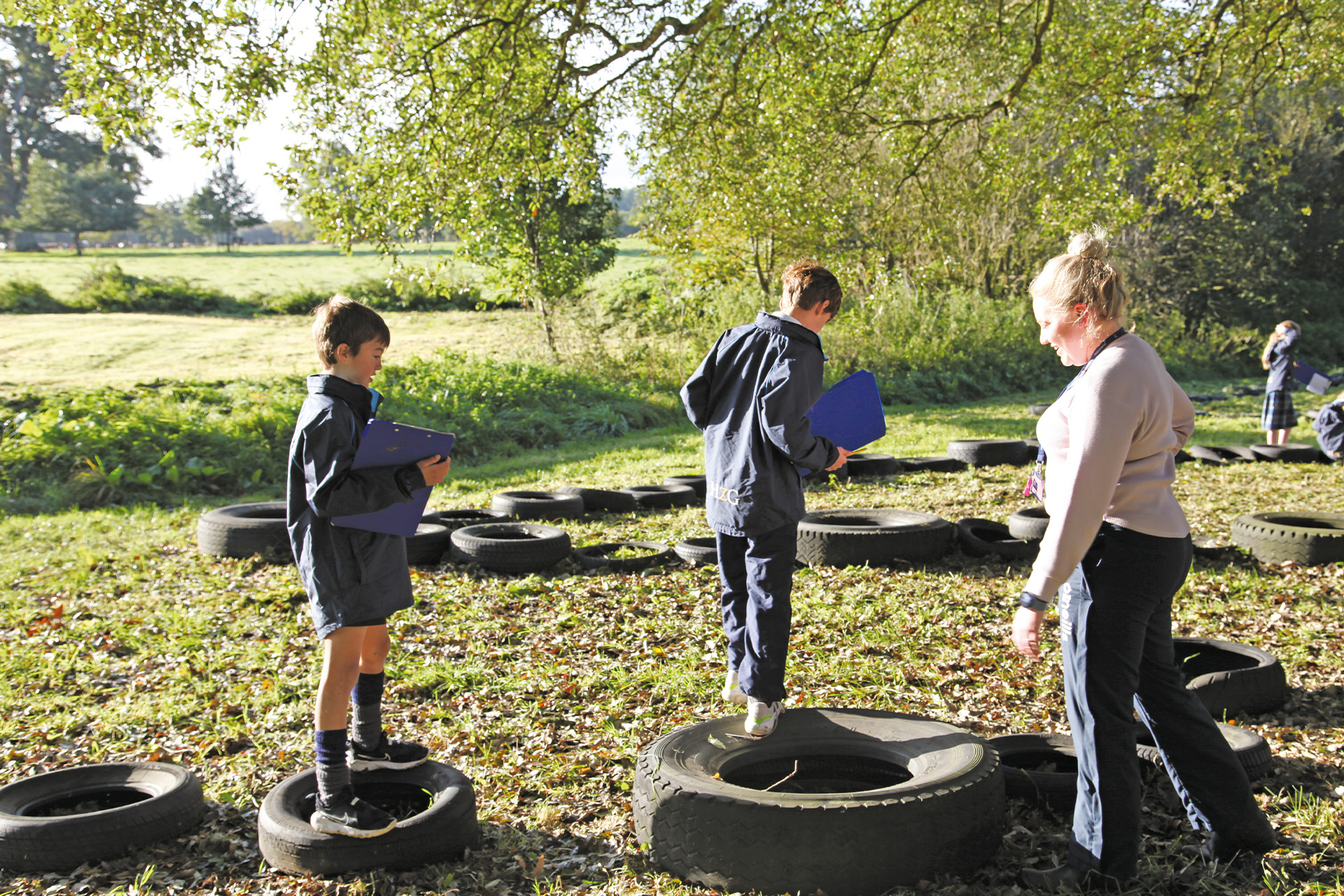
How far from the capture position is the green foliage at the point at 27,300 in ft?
88.0

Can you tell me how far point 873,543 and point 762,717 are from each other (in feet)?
10.9

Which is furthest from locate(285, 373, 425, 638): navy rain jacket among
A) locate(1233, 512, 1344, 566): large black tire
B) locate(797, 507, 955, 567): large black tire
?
locate(1233, 512, 1344, 566): large black tire

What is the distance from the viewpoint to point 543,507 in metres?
8.59

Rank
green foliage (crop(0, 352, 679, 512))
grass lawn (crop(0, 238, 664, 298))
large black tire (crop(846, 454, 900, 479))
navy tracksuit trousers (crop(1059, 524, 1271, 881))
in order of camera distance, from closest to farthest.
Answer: navy tracksuit trousers (crop(1059, 524, 1271, 881)) → large black tire (crop(846, 454, 900, 479)) → green foliage (crop(0, 352, 679, 512)) → grass lawn (crop(0, 238, 664, 298))

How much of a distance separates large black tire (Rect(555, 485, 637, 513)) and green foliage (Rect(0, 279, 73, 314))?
2582 cm

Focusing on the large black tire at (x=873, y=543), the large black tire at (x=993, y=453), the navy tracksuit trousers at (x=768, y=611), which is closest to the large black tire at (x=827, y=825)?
the navy tracksuit trousers at (x=768, y=611)

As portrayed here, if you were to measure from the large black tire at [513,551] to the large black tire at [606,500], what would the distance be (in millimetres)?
1981

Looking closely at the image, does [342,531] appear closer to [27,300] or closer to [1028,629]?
[1028,629]

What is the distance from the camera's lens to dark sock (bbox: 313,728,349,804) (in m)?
3.07

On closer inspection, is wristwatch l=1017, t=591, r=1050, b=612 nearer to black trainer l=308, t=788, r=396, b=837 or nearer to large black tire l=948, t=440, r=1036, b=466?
black trainer l=308, t=788, r=396, b=837

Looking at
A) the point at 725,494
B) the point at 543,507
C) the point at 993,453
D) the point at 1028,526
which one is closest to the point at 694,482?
the point at 543,507

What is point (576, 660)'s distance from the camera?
5.12 metres

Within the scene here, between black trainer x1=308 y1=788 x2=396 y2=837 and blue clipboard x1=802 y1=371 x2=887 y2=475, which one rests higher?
blue clipboard x1=802 y1=371 x2=887 y2=475

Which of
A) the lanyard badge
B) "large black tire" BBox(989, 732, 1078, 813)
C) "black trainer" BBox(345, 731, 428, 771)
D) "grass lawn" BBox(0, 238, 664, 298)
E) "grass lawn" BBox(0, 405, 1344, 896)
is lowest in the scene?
"grass lawn" BBox(0, 405, 1344, 896)
